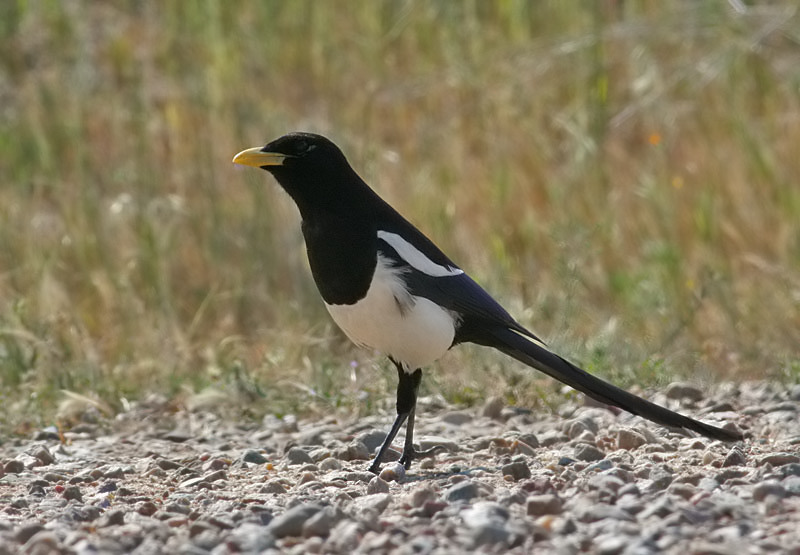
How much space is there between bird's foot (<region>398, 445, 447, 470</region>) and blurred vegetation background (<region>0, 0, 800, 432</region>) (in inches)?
29.6

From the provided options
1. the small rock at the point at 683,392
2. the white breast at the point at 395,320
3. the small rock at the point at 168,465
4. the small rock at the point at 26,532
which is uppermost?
the white breast at the point at 395,320

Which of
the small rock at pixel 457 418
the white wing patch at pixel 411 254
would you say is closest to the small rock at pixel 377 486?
the white wing patch at pixel 411 254

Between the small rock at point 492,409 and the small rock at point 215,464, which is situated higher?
the small rock at point 492,409

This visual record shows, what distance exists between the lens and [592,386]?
4.71 metres

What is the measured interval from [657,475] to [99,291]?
3.93 metres

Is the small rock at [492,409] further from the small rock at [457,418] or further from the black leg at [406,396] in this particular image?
the black leg at [406,396]

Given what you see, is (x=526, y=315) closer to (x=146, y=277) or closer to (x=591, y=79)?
(x=146, y=277)

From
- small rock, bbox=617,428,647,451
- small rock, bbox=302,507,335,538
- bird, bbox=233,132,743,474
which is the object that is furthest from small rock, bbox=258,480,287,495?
small rock, bbox=617,428,647,451

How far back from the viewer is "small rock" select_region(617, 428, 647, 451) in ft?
15.6

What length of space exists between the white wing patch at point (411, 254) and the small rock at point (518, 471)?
0.78 m

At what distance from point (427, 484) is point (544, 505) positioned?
524 mm

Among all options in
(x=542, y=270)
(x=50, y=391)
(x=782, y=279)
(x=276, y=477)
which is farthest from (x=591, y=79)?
(x=276, y=477)

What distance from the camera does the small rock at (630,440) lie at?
474 centimetres

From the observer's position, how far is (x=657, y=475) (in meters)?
3.99
